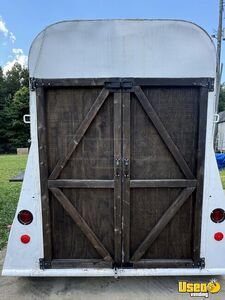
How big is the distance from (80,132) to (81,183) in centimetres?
48

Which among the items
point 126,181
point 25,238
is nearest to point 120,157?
point 126,181

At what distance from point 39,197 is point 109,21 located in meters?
1.68

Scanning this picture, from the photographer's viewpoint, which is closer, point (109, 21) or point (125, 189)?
point (109, 21)

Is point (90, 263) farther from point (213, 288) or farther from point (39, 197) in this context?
point (213, 288)

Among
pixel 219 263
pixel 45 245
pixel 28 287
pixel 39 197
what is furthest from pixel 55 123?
pixel 219 263

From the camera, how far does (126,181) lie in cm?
220

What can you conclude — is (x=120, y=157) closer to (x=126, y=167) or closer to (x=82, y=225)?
(x=126, y=167)

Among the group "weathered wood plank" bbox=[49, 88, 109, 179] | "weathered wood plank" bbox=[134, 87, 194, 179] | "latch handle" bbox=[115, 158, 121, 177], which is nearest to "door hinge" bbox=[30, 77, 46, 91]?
"weathered wood plank" bbox=[49, 88, 109, 179]

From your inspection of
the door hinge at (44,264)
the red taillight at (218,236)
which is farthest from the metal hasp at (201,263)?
the door hinge at (44,264)

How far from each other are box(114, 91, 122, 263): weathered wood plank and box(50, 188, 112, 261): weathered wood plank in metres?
0.13

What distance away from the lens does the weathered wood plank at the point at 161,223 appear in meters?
2.23

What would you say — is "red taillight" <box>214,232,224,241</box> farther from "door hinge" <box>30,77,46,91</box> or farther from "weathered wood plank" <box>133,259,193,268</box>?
"door hinge" <box>30,77,46,91</box>

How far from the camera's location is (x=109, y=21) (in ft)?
6.54

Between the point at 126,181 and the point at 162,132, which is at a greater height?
the point at 162,132
